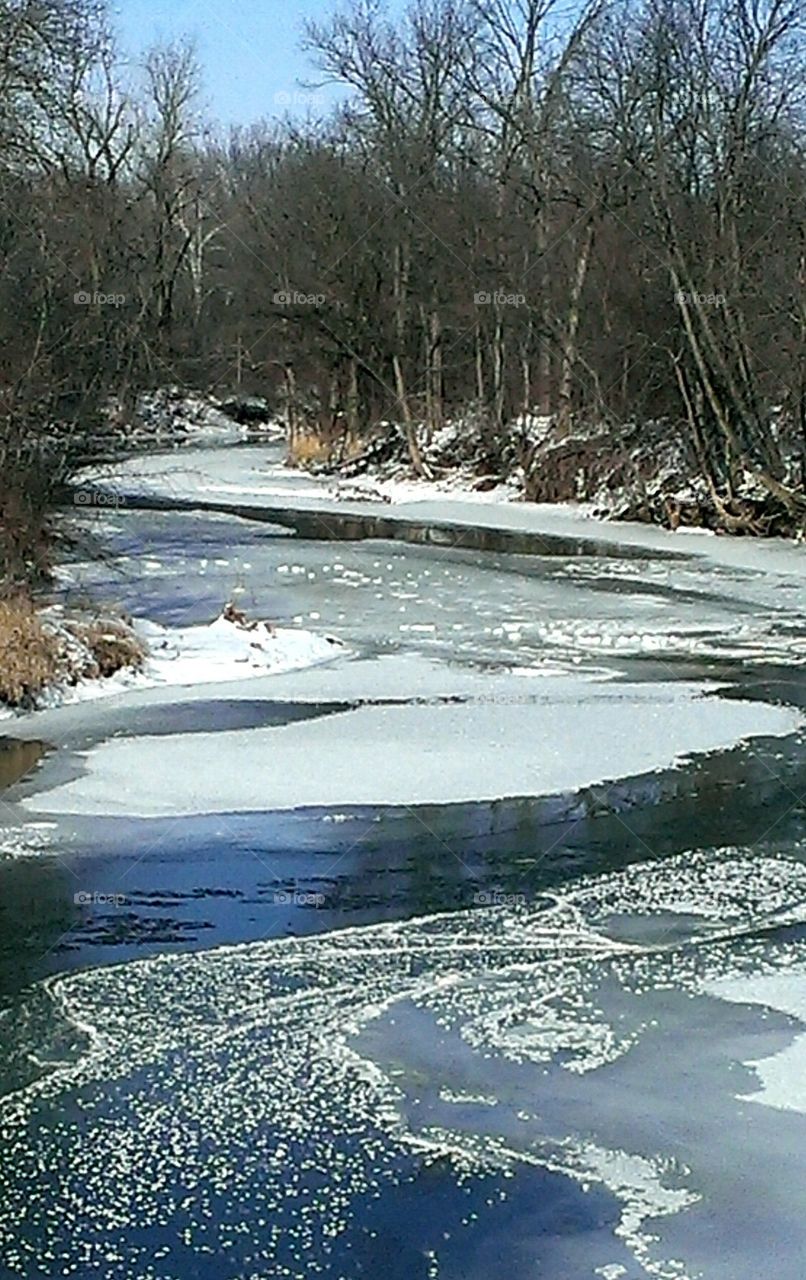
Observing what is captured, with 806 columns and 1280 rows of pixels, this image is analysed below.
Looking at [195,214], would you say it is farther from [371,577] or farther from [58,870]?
[58,870]

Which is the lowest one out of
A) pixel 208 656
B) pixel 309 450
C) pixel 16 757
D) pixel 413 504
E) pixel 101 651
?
pixel 16 757

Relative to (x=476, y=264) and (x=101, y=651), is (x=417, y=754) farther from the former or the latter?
(x=476, y=264)

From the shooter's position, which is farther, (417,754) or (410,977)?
(417,754)

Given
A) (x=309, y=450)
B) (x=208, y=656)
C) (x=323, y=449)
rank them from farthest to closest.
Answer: (x=309, y=450)
(x=323, y=449)
(x=208, y=656)

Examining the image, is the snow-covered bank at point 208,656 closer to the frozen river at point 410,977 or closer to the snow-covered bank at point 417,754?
the frozen river at point 410,977

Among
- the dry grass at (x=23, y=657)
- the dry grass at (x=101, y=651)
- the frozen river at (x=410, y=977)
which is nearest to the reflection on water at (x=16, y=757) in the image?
the frozen river at (x=410, y=977)

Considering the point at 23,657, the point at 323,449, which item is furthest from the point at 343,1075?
the point at 323,449

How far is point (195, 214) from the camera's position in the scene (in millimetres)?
86750

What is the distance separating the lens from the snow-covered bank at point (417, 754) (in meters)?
12.0

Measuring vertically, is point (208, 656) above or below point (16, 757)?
above

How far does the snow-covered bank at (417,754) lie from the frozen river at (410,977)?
1.8 inches

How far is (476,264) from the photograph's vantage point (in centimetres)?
4341

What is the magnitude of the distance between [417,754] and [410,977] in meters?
4.91

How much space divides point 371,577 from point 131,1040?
18199mm
